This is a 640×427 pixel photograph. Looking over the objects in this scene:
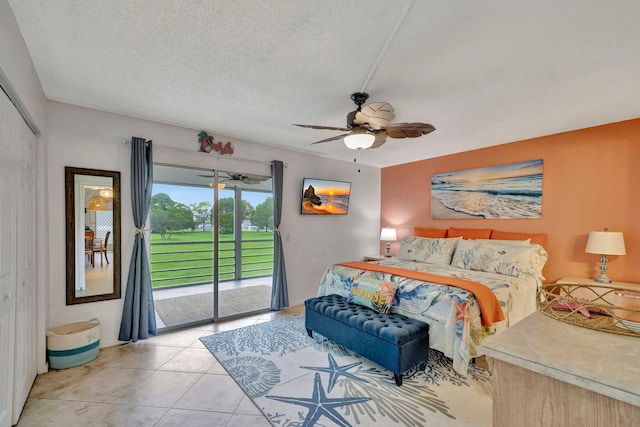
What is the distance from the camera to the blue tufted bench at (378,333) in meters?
2.44

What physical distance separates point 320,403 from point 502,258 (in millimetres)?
2714

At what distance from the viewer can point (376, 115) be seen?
7.64 feet

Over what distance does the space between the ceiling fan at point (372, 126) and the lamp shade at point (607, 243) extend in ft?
7.75

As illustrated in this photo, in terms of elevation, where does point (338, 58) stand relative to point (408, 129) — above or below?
above

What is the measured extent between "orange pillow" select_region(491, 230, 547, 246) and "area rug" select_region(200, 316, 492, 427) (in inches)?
77.1

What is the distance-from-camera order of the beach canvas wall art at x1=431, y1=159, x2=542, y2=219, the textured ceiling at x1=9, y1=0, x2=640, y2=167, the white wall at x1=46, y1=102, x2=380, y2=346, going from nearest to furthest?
the textured ceiling at x1=9, y1=0, x2=640, y2=167 → the white wall at x1=46, y1=102, x2=380, y2=346 → the beach canvas wall art at x1=431, y1=159, x2=542, y2=219

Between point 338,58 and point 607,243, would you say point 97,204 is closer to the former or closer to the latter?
point 338,58

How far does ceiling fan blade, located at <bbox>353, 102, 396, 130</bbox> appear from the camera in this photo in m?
2.26

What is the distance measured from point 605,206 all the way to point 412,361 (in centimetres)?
294

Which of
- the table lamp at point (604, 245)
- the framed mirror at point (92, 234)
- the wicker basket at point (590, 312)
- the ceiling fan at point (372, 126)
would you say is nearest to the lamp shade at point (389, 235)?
the table lamp at point (604, 245)

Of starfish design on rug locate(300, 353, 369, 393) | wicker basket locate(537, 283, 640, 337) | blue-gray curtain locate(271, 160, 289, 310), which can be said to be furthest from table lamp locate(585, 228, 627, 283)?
blue-gray curtain locate(271, 160, 289, 310)

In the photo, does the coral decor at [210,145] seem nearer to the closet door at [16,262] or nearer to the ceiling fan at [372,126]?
the closet door at [16,262]

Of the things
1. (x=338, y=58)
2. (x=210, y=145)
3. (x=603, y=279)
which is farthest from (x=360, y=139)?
(x=603, y=279)

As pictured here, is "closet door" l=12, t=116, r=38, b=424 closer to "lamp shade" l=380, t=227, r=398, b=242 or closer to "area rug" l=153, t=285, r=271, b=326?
"area rug" l=153, t=285, r=271, b=326
